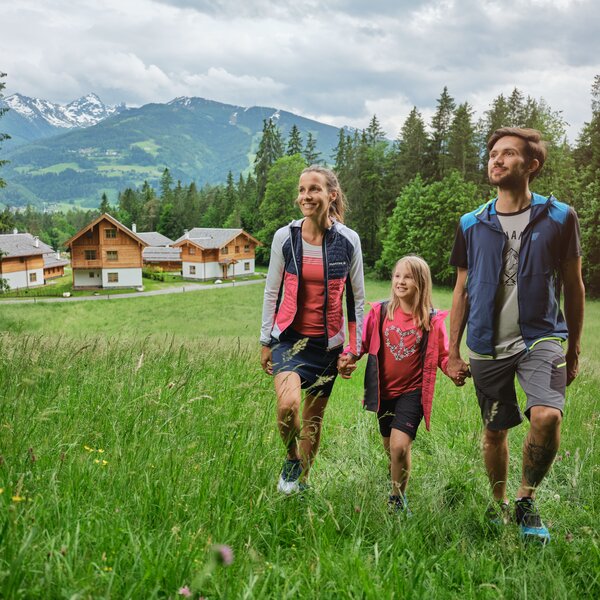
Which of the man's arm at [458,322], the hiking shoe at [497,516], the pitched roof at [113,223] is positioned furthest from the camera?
the pitched roof at [113,223]

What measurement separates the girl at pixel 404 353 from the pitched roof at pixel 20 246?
195 feet

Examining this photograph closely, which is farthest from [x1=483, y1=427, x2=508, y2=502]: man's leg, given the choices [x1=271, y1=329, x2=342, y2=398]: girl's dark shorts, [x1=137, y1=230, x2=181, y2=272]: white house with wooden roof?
[x1=137, y1=230, x2=181, y2=272]: white house with wooden roof

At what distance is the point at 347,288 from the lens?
404 cm

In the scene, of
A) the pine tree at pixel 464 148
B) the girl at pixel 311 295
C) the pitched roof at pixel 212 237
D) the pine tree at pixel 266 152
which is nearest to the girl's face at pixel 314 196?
the girl at pixel 311 295

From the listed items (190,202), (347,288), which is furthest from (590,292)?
(190,202)

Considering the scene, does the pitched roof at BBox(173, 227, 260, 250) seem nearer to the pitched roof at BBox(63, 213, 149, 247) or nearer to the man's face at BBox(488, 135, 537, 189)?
the pitched roof at BBox(63, 213, 149, 247)

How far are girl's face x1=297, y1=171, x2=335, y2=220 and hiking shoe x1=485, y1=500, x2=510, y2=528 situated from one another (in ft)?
7.17

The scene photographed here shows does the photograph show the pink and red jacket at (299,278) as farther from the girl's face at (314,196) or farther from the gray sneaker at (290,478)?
the gray sneaker at (290,478)

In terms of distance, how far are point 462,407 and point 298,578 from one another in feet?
14.0

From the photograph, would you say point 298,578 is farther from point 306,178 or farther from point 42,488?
point 306,178

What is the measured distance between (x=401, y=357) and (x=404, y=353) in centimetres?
4

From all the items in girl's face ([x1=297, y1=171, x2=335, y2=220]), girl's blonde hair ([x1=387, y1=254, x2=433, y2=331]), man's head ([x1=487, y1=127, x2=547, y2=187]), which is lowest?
girl's blonde hair ([x1=387, y1=254, x2=433, y2=331])

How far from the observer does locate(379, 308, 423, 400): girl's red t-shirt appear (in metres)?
3.68

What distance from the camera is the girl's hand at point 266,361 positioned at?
3.84 meters
